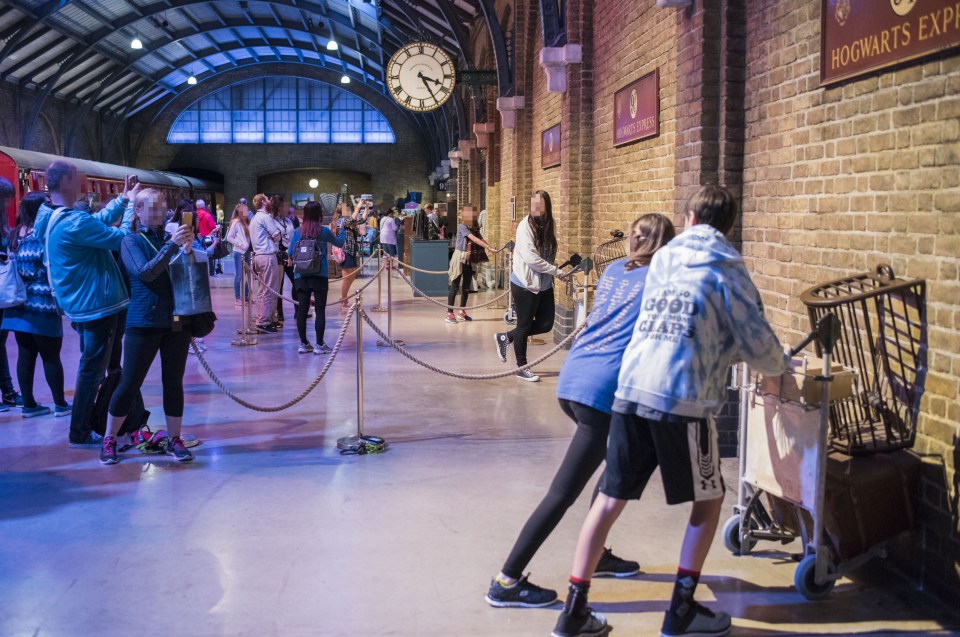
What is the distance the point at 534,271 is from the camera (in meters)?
7.86

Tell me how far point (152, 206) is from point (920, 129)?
13.3 ft

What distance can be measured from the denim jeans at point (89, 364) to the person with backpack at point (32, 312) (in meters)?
0.95

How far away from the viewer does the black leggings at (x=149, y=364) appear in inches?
217

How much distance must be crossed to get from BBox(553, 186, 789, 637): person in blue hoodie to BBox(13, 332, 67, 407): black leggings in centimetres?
495

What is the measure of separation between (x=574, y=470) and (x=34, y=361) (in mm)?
5023

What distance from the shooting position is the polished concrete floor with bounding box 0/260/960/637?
357 centimetres

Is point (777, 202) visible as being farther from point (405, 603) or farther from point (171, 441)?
→ point (171, 441)

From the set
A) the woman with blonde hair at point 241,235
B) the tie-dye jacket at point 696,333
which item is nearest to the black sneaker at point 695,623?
the tie-dye jacket at point 696,333

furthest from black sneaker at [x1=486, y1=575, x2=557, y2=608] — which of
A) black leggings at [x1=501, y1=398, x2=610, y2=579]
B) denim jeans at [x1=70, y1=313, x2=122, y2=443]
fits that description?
denim jeans at [x1=70, y1=313, x2=122, y2=443]

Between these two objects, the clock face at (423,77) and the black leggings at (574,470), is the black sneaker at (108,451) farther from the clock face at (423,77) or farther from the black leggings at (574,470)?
the clock face at (423,77)

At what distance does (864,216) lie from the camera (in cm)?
424

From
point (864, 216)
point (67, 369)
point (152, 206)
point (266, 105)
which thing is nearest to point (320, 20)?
point (266, 105)

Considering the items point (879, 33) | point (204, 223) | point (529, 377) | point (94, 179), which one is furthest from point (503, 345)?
point (94, 179)

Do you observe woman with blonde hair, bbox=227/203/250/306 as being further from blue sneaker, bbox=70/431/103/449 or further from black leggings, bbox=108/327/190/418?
black leggings, bbox=108/327/190/418
